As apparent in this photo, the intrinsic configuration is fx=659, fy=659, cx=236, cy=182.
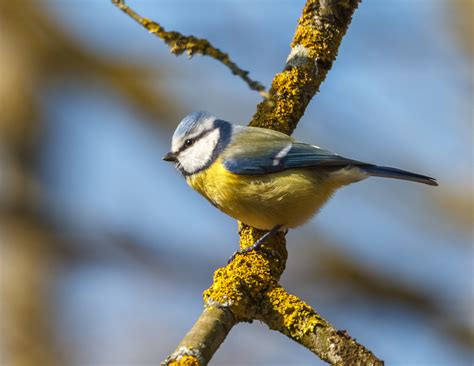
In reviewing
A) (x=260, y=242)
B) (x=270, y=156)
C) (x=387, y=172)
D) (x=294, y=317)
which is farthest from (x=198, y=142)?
(x=294, y=317)

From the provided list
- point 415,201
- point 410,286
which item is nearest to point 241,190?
point 410,286

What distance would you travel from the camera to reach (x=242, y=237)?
→ 2.96 m

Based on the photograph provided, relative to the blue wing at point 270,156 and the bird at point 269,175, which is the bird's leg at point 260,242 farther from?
A: the blue wing at point 270,156

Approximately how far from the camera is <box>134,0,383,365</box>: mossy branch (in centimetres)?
192

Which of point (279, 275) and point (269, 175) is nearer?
point (279, 275)

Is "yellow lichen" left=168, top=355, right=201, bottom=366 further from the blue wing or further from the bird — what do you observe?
the blue wing

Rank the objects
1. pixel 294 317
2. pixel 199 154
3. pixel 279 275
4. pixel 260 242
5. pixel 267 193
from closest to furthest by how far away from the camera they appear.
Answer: pixel 294 317 → pixel 279 275 → pixel 260 242 → pixel 267 193 → pixel 199 154

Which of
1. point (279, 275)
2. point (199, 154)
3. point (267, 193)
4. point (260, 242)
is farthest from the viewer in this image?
point (199, 154)

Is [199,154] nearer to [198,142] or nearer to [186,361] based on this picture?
[198,142]

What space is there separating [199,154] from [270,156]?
36 centimetres

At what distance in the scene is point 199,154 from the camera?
125 inches

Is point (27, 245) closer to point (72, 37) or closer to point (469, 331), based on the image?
point (72, 37)

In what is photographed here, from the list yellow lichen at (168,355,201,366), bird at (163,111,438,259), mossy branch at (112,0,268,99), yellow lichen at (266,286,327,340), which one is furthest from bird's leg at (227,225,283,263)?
mossy branch at (112,0,268,99)

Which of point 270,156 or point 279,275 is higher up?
point 270,156
